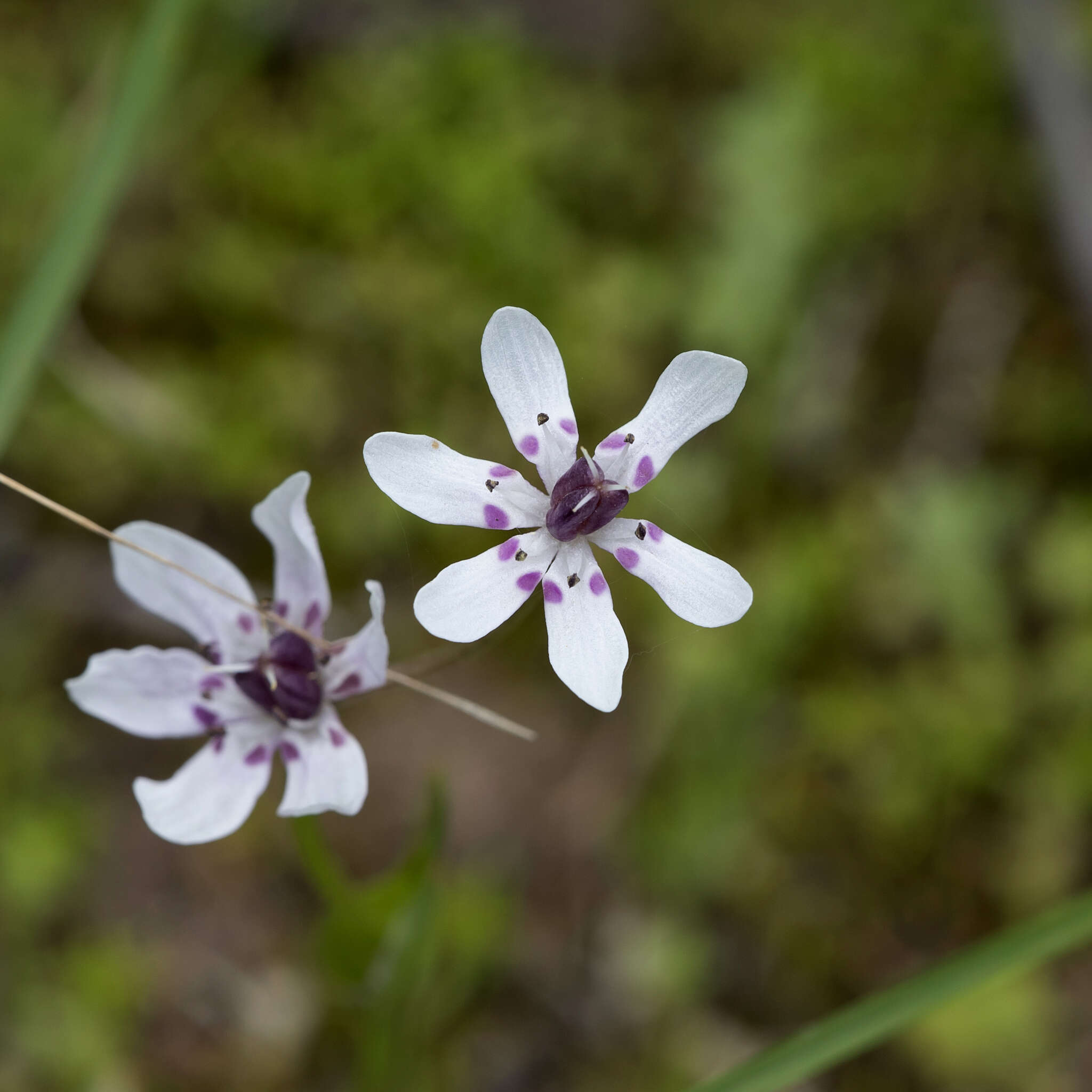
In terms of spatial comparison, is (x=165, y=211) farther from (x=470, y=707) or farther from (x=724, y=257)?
(x=470, y=707)

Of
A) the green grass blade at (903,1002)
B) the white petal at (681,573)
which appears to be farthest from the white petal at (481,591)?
the green grass blade at (903,1002)

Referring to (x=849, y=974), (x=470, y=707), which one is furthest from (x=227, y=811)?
(x=849, y=974)

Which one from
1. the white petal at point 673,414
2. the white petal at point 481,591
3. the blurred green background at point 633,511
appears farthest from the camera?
the blurred green background at point 633,511

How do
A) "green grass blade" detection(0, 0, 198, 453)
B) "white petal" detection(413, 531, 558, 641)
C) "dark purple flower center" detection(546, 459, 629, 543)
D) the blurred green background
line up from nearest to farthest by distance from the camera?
"white petal" detection(413, 531, 558, 641) < "dark purple flower center" detection(546, 459, 629, 543) < "green grass blade" detection(0, 0, 198, 453) < the blurred green background

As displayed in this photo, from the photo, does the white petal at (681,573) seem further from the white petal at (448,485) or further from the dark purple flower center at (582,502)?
the white petal at (448,485)

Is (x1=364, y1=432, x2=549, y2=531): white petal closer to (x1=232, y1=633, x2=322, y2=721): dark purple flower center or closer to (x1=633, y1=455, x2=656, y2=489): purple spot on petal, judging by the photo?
(x1=633, y1=455, x2=656, y2=489): purple spot on petal

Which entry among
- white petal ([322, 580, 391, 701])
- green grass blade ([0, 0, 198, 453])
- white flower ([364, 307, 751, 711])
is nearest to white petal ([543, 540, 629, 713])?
white flower ([364, 307, 751, 711])
